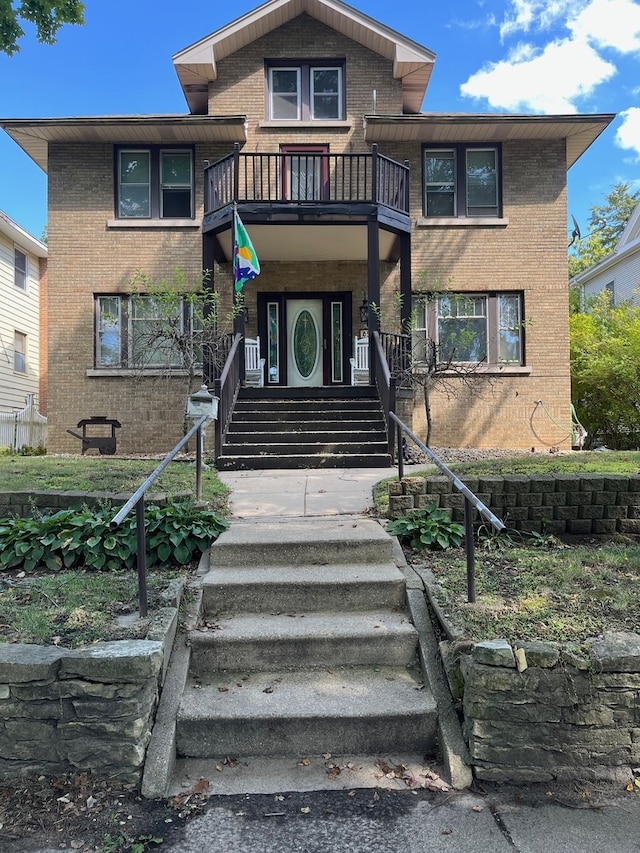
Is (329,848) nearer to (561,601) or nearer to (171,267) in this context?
(561,601)

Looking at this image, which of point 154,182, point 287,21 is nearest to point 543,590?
point 154,182

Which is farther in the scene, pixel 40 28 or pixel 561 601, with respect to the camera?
pixel 40 28

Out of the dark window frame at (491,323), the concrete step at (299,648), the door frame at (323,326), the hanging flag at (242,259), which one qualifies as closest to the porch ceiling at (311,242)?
the door frame at (323,326)

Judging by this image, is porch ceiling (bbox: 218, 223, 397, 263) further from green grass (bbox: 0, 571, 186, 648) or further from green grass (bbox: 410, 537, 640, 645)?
green grass (bbox: 0, 571, 186, 648)

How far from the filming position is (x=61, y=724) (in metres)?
Result: 2.97

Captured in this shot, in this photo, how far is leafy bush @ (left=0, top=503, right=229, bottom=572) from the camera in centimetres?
475

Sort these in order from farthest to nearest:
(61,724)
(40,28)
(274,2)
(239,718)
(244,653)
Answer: (274,2), (40,28), (244,653), (239,718), (61,724)

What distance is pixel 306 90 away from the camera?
1408cm

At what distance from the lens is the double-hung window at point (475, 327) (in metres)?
13.6

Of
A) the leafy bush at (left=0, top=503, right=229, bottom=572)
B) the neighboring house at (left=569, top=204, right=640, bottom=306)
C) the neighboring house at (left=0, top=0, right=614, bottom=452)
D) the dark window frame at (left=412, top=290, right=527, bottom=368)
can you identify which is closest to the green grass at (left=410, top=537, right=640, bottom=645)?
the leafy bush at (left=0, top=503, right=229, bottom=572)

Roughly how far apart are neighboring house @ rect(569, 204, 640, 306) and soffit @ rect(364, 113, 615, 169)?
8.61 metres

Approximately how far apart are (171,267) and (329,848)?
40.9 feet

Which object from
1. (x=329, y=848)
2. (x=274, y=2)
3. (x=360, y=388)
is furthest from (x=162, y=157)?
(x=329, y=848)

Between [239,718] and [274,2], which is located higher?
[274,2]
